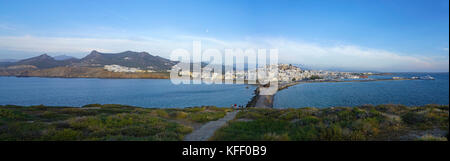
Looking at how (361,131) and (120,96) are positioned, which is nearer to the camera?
(361,131)

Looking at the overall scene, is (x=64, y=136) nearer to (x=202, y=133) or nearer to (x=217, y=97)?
(x=202, y=133)

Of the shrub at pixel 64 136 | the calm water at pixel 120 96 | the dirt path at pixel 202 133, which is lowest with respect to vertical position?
the calm water at pixel 120 96

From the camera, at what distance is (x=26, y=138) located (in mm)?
6895

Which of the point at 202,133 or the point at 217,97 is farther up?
the point at 202,133

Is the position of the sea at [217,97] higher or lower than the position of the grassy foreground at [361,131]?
lower

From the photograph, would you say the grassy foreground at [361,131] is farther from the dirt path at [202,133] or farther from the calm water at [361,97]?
the calm water at [361,97]

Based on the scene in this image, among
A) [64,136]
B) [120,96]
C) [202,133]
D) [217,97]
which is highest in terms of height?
[64,136]

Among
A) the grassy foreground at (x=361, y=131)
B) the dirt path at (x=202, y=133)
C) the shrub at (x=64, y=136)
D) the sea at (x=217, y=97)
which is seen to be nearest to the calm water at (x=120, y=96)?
the sea at (x=217, y=97)

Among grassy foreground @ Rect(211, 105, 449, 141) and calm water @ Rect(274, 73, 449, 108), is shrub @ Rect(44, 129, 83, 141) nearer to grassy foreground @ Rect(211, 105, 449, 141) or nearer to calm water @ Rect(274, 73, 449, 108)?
grassy foreground @ Rect(211, 105, 449, 141)

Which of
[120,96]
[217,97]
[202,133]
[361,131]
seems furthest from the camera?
[120,96]

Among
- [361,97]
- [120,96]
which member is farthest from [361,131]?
[120,96]
